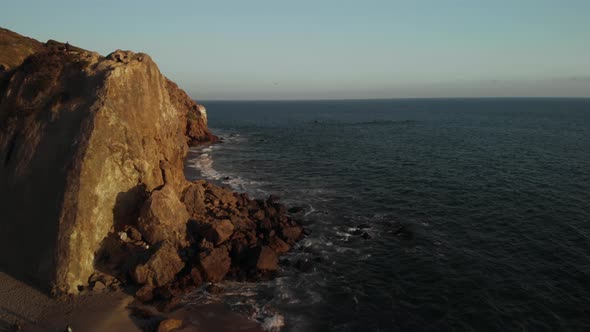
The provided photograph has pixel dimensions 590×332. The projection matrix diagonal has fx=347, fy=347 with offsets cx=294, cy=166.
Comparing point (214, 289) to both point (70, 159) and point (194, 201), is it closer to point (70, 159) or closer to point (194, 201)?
point (194, 201)

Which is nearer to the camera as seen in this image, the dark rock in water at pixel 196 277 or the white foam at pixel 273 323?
the white foam at pixel 273 323

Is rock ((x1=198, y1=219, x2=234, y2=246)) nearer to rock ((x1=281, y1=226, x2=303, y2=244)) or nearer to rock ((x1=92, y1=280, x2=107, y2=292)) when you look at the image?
rock ((x1=281, y1=226, x2=303, y2=244))

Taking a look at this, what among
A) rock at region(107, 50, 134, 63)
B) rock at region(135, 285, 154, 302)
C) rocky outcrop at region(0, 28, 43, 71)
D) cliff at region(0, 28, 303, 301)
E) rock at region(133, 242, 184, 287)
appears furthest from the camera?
rocky outcrop at region(0, 28, 43, 71)

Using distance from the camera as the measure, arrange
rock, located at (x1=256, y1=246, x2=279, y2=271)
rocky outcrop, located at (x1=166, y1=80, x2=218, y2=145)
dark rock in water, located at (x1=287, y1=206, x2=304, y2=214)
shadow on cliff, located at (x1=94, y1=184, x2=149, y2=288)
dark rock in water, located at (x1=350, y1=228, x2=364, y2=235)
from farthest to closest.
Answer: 1. rocky outcrop, located at (x1=166, y1=80, x2=218, y2=145)
2. dark rock in water, located at (x1=287, y1=206, x2=304, y2=214)
3. dark rock in water, located at (x1=350, y1=228, x2=364, y2=235)
4. rock, located at (x1=256, y1=246, x2=279, y2=271)
5. shadow on cliff, located at (x1=94, y1=184, x2=149, y2=288)

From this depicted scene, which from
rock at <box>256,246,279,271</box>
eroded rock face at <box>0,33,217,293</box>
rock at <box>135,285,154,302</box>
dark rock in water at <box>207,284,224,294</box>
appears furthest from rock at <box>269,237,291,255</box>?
eroded rock face at <box>0,33,217,293</box>

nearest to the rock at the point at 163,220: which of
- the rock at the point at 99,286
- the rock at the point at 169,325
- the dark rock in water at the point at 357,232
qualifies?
the rock at the point at 99,286

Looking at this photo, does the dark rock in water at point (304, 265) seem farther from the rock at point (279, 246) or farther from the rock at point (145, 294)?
the rock at point (145, 294)
